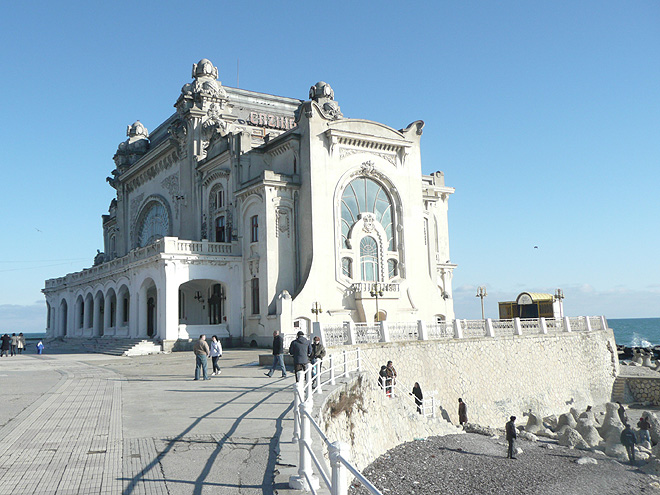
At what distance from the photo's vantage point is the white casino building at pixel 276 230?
34281 millimetres

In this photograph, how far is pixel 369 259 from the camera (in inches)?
1432

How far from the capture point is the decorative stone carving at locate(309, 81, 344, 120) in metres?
39.5

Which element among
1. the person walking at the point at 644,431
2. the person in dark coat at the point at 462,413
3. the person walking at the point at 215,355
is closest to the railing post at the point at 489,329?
the person in dark coat at the point at 462,413

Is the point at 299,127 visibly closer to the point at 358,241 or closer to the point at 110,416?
the point at 358,241

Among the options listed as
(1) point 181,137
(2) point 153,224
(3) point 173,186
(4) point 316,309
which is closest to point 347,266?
(4) point 316,309

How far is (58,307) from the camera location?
54062 mm

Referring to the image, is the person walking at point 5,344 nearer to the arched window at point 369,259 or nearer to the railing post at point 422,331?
the arched window at point 369,259

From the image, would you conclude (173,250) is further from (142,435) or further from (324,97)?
(142,435)

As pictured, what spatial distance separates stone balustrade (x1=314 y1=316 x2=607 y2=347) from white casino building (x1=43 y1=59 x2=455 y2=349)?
265 inches

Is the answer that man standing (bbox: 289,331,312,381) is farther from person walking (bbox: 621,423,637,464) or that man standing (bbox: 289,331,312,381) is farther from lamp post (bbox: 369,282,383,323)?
lamp post (bbox: 369,282,383,323)

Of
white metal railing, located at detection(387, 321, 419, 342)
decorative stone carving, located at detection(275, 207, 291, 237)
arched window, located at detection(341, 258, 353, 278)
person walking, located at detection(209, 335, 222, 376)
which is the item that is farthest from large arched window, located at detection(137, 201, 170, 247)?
person walking, located at detection(209, 335, 222, 376)

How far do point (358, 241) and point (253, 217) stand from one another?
6610 mm

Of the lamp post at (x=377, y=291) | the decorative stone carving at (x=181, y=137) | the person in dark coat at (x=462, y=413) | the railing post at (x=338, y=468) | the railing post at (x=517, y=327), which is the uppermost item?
the decorative stone carving at (x=181, y=137)

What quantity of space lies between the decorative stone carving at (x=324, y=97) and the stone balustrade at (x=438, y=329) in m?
17.4
